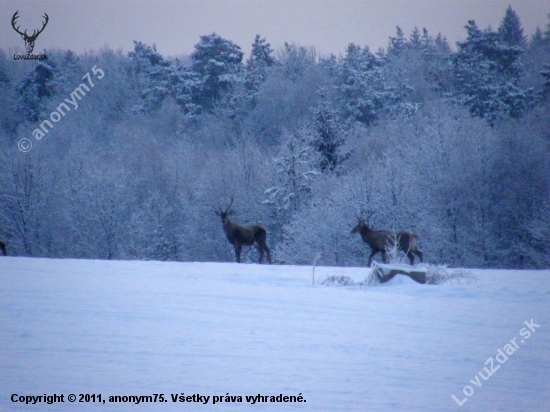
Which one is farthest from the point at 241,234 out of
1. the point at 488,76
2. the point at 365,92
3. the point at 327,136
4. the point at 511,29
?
the point at 511,29

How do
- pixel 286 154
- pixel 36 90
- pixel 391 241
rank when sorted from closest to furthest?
1. pixel 391 241
2. pixel 286 154
3. pixel 36 90

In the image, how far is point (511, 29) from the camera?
6022 centimetres

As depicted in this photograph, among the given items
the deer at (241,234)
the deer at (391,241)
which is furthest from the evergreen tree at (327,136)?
the deer at (241,234)

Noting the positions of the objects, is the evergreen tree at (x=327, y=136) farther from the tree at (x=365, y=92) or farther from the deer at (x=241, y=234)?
the deer at (x=241, y=234)

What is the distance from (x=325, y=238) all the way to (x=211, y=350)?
2865 cm

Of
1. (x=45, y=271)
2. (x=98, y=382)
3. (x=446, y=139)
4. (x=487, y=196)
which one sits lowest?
(x=98, y=382)

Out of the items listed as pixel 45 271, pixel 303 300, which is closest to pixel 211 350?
pixel 303 300

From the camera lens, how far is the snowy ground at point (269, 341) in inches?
280

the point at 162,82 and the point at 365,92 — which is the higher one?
the point at 162,82

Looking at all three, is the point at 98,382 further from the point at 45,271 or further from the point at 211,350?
the point at 45,271

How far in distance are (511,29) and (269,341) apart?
193 feet

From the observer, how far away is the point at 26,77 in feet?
193

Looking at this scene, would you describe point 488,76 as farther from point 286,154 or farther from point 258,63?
point 258,63

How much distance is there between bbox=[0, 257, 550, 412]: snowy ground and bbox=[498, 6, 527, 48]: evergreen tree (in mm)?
50728
